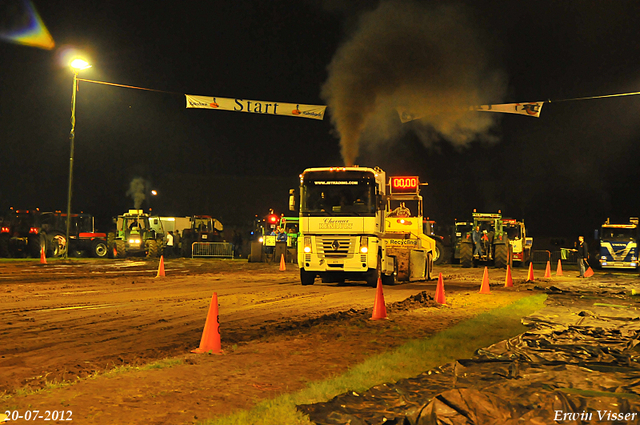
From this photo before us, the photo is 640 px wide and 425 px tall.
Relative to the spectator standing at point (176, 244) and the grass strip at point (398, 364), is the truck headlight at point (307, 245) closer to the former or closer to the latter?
the grass strip at point (398, 364)

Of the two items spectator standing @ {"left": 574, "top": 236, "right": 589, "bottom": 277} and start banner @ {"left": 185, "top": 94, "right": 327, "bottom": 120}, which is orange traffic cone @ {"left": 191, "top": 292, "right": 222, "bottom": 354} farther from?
spectator standing @ {"left": 574, "top": 236, "right": 589, "bottom": 277}

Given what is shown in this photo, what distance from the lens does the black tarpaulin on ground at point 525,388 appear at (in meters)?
4.34

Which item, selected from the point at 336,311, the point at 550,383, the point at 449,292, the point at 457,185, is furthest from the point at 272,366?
the point at 457,185

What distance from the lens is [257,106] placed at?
26.7m

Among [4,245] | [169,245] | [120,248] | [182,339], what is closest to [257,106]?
[120,248]

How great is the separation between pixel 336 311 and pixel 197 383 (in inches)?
273

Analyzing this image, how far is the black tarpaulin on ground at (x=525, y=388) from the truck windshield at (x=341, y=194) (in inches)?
327

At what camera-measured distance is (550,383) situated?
5.69 metres

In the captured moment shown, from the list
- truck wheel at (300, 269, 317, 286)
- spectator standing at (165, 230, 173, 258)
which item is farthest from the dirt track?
spectator standing at (165, 230, 173, 258)

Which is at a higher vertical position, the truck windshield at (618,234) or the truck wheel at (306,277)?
the truck windshield at (618,234)

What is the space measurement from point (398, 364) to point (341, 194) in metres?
10.7

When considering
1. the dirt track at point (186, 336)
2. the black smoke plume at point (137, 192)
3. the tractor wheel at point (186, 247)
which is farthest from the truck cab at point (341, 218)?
the black smoke plume at point (137, 192)

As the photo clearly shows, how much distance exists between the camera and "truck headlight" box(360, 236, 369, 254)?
1750 centimetres

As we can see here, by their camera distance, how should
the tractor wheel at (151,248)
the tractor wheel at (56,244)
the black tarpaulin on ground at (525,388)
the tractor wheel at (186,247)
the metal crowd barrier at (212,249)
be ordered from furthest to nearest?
the tractor wheel at (186,247)
the metal crowd barrier at (212,249)
the tractor wheel at (151,248)
the tractor wheel at (56,244)
the black tarpaulin on ground at (525,388)
